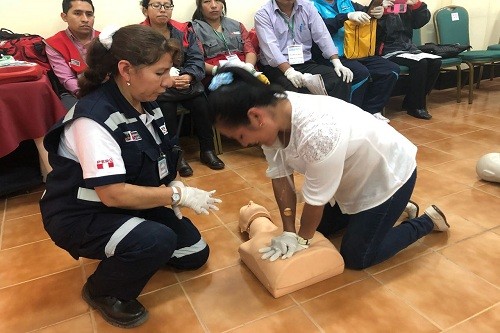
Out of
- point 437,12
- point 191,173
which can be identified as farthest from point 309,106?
point 437,12

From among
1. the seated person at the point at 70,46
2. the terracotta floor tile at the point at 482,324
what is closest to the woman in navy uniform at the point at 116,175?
the terracotta floor tile at the point at 482,324

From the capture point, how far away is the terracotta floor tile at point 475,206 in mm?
1952

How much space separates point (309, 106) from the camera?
1.35m

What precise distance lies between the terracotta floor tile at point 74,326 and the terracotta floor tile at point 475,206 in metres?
1.65

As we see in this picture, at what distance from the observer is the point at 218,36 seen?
310cm

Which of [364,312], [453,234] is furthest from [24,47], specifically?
[453,234]

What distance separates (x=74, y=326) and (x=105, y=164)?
1.99 ft

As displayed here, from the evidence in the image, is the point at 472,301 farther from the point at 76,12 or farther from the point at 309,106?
the point at 76,12

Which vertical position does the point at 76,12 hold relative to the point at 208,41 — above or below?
above

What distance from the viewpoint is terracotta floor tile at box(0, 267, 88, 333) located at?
1.47 metres

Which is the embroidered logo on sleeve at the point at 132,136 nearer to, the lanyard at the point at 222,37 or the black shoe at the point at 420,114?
the lanyard at the point at 222,37

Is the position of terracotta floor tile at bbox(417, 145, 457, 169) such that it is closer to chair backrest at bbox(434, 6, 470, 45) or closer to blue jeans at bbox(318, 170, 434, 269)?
blue jeans at bbox(318, 170, 434, 269)

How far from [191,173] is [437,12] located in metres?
3.09

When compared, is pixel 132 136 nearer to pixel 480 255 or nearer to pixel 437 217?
pixel 437 217
